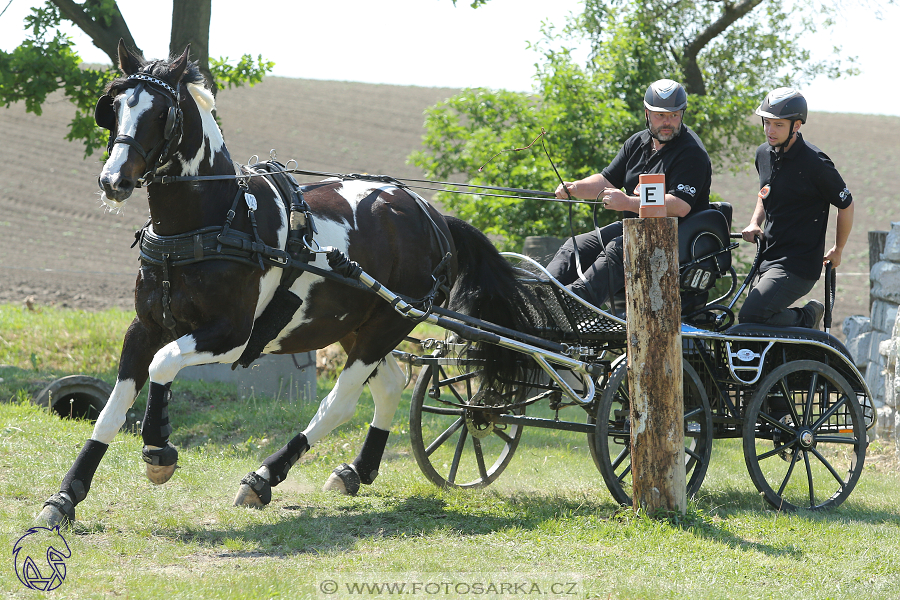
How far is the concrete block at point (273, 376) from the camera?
7.73m

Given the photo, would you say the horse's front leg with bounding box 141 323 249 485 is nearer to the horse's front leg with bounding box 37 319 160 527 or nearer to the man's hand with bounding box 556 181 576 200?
the horse's front leg with bounding box 37 319 160 527

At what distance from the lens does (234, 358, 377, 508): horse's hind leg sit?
15.1 ft

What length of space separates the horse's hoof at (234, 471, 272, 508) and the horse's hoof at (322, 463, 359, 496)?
1.97 ft

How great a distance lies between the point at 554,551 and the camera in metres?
3.92

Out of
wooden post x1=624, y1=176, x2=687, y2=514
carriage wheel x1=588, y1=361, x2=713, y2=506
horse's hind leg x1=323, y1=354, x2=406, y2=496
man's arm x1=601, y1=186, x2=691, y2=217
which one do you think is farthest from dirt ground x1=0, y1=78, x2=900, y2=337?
wooden post x1=624, y1=176, x2=687, y2=514

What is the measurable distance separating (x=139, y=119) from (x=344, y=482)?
8.17 ft

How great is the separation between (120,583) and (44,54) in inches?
259

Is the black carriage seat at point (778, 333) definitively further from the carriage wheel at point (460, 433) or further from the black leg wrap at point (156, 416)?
the black leg wrap at point (156, 416)

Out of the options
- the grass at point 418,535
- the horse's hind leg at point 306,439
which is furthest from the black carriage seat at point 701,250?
the horse's hind leg at point 306,439

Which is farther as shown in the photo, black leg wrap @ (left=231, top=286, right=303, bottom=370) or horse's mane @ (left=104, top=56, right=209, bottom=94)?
black leg wrap @ (left=231, top=286, right=303, bottom=370)

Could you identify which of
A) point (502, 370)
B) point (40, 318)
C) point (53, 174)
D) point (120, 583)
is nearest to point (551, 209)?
point (502, 370)

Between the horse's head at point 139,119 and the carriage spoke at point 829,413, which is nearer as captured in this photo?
the horse's head at point 139,119

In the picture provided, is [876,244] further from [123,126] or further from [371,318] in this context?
[123,126]

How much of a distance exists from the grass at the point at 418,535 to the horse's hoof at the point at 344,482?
7cm
